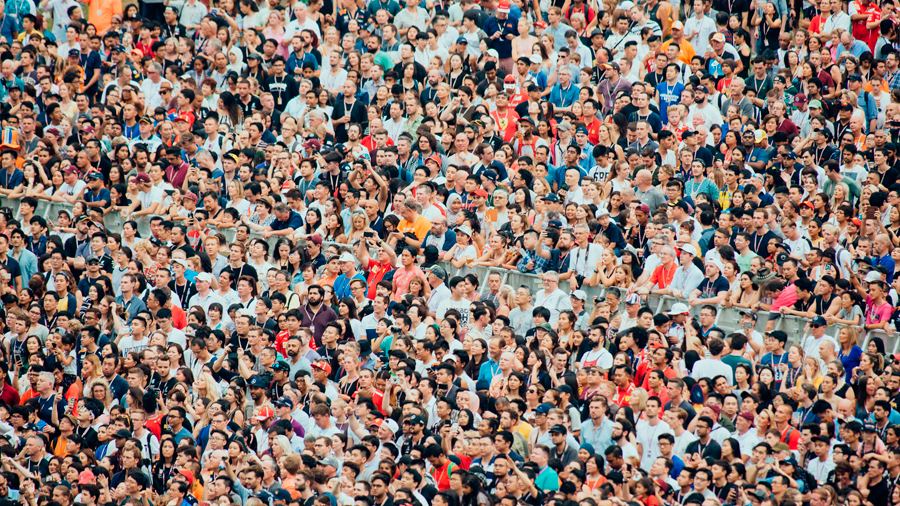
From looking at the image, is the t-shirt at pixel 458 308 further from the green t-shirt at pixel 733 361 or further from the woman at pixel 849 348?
the woman at pixel 849 348

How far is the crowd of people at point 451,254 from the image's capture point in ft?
45.4

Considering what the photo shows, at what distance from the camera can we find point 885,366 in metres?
14.4

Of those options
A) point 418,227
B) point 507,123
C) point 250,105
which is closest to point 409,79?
point 507,123

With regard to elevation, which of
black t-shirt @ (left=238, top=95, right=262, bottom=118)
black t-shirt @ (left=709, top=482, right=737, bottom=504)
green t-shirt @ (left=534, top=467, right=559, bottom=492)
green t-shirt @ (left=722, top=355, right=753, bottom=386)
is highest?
black t-shirt @ (left=238, top=95, right=262, bottom=118)

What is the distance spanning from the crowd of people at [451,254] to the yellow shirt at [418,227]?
0.17ft

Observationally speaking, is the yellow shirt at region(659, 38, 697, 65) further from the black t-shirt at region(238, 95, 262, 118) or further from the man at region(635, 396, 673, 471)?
the man at region(635, 396, 673, 471)

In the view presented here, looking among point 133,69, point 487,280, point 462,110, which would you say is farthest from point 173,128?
point 487,280

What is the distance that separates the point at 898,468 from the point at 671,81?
332 inches

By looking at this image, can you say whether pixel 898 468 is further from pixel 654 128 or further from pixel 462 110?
pixel 462 110

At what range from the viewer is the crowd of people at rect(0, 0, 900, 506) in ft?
45.4

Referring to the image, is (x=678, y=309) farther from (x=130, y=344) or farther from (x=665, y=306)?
(x=130, y=344)

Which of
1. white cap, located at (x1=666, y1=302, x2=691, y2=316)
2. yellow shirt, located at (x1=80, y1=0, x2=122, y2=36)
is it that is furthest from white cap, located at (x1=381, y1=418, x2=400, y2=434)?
yellow shirt, located at (x1=80, y1=0, x2=122, y2=36)

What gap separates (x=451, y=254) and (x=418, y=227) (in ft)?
2.56

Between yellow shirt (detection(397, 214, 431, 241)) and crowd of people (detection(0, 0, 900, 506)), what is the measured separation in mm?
51
